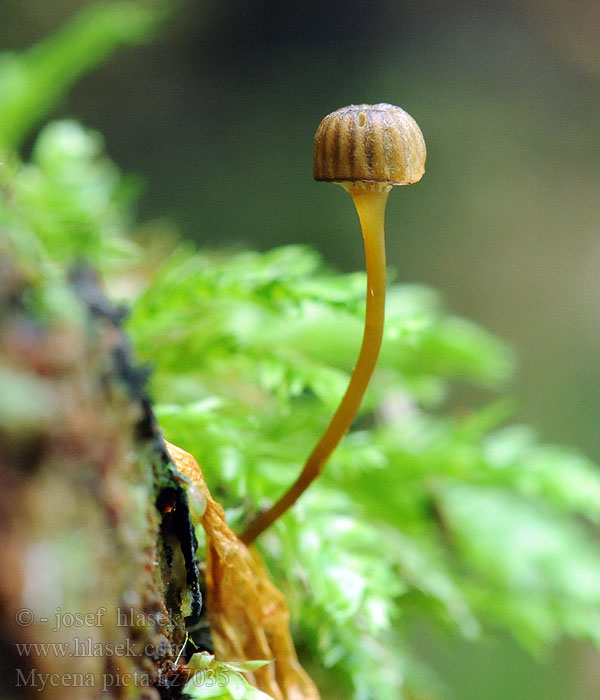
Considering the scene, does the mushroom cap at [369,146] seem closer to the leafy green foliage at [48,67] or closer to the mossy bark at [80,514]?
the mossy bark at [80,514]

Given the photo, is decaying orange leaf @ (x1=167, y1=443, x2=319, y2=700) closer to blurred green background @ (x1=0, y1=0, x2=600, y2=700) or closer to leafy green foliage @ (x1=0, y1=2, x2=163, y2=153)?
leafy green foliage @ (x1=0, y1=2, x2=163, y2=153)

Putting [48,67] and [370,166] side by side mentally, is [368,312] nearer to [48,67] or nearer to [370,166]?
[370,166]

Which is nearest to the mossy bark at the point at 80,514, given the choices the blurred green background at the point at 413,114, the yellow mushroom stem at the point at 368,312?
the yellow mushroom stem at the point at 368,312

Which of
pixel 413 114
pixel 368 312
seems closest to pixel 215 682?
pixel 368 312

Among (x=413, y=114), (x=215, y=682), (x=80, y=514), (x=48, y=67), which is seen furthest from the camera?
(x=413, y=114)

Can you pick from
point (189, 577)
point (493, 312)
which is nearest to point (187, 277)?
point (189, 577)

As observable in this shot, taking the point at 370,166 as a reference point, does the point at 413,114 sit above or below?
below
